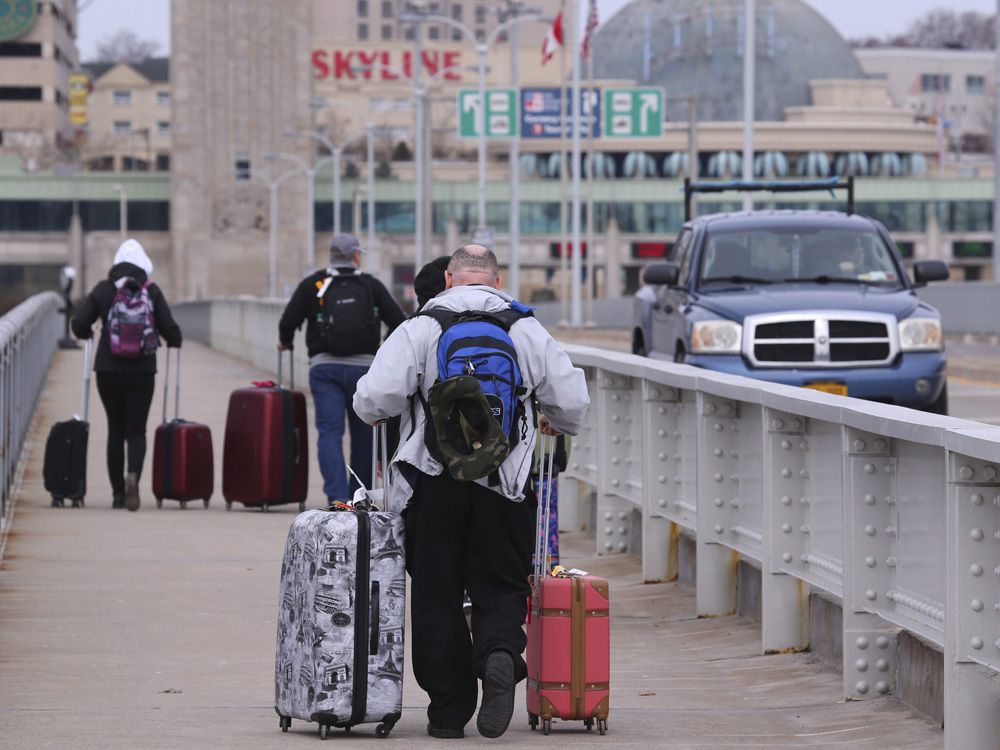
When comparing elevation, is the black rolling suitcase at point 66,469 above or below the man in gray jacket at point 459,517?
below

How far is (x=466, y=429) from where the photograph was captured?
7285mm

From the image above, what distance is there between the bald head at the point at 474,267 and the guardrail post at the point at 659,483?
3.91m

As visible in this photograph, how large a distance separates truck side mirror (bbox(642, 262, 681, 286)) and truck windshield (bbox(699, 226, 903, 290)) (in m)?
0.29

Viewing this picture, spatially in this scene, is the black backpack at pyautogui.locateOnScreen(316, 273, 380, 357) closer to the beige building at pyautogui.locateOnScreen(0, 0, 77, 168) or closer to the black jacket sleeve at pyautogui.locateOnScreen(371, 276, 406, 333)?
the black jacket sleeve at pyautogui.locateOnScreen(371, 276, 406, 333)

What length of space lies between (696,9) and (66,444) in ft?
488

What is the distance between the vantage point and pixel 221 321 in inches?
1997

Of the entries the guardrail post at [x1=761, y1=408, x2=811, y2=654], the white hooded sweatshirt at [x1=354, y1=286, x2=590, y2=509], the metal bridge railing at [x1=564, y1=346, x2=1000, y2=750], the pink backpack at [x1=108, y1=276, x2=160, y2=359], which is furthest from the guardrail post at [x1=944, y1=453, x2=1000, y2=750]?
the pink backpack at [x1=108, y1=276, x2=160, y2=359]

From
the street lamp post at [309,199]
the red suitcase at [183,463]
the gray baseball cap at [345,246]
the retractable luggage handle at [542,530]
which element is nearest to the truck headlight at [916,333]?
the gray baseball cap at [345,246]

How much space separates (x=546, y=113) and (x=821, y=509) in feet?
212

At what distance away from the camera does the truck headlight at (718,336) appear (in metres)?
17.2

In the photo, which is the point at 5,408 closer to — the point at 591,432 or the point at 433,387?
the point at 591,432

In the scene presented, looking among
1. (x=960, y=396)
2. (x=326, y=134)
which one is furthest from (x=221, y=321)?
(x=326, y=134)

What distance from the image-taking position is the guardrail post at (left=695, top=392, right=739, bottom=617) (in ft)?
34.1

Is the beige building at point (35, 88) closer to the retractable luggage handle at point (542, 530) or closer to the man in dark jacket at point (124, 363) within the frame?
the man in dark jacket at point (124, 363)
